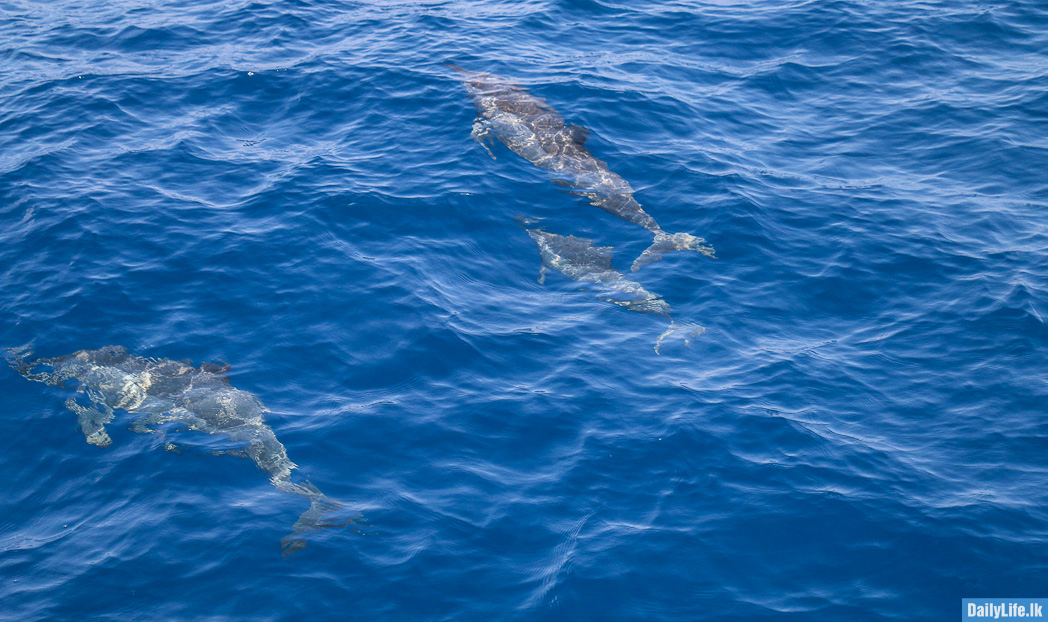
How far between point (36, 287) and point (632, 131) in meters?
13.7

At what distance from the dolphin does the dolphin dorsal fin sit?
127 inches

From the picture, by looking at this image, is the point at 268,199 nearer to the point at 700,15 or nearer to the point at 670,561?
the point at 670,561

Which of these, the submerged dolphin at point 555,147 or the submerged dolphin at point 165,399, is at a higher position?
the submerged dolphin at point 555,147

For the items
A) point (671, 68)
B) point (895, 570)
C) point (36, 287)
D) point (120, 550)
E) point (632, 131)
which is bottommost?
point (895, 570)

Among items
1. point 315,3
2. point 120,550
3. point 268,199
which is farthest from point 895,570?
point 315,3

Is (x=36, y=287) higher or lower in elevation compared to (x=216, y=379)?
higher

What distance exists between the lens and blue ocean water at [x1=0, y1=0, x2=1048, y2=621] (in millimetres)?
10281

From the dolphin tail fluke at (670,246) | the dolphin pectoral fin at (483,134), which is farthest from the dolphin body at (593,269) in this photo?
the dolphin pectoral fin at (483,134)

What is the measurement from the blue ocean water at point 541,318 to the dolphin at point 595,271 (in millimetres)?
270

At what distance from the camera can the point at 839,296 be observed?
14.7 meters

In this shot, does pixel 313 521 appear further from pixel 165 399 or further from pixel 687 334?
pixel 687 334

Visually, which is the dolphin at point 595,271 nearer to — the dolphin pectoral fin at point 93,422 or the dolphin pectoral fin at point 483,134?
the dolphin pectoral fin at point 483,134

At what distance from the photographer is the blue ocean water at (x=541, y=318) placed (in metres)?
10.3

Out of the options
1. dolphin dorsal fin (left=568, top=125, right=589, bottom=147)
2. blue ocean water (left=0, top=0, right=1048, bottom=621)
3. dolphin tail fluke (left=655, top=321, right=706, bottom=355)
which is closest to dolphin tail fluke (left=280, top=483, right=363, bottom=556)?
blue ocean water (left=0, top=0, right=1048, bottom=621)
